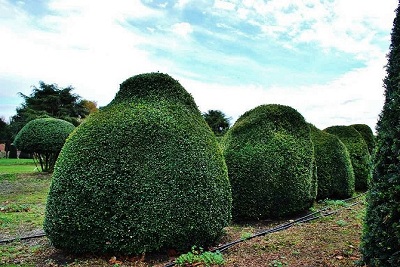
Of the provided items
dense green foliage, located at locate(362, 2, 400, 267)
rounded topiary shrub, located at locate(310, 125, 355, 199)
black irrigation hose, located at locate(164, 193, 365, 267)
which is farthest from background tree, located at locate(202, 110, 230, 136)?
dense green foliage, located at locate(362, 2, 400, 267)

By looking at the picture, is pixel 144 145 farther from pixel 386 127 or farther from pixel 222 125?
pixel 222 125

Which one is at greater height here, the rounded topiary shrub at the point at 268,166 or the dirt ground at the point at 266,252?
the rounded topiary shrub at the point at 268,166

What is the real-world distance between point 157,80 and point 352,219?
16.9 ft

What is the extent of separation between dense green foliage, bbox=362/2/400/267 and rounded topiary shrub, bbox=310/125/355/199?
720 centimetres

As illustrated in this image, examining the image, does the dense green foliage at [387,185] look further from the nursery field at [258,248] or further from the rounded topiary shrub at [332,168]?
the rounded topiary shrub at [332,168]

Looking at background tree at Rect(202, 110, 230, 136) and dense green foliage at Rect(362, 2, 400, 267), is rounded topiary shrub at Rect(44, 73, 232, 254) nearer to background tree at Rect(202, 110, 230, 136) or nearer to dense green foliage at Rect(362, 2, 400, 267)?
dense green foliage at Rect(362, 2, 400, 267)

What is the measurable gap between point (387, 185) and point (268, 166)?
4.34 meters

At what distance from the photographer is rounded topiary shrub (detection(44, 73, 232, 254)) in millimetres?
5023

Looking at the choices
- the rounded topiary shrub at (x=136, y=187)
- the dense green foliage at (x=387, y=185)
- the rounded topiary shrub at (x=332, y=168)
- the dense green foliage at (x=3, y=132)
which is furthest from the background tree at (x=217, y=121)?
the dense green foliage at (x=387, y=185)

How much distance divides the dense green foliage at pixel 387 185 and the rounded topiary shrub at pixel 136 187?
7.38 ft

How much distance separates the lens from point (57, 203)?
206 inches

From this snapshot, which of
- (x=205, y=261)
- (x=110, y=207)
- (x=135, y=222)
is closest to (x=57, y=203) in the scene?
(x=110, y=207)

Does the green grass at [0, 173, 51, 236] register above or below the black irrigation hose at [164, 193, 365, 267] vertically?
below

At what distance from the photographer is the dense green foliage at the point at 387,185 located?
367 cm
